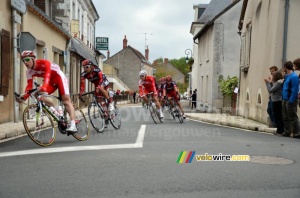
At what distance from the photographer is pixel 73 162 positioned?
5.64 m

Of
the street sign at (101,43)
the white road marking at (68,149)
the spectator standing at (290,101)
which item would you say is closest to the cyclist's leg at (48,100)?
the white road marking at (68,149)

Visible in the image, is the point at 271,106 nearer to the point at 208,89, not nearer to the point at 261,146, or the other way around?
the point at 261,146

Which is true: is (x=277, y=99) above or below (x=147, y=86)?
below

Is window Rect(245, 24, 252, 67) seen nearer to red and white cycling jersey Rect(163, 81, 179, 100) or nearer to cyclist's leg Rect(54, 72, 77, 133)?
red and white cycling jersey Rect(163, 81, 179, 100)

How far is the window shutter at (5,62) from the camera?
11898 millimetres

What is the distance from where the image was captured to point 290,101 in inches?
366

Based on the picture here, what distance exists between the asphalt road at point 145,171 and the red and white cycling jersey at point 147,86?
17.4ft

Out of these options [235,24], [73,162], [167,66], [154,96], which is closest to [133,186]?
[73,162]

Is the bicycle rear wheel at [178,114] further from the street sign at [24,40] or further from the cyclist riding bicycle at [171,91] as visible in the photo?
the street sign at [24,40]

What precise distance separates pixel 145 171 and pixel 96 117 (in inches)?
196

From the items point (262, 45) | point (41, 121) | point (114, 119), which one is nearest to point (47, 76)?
point (41, 121)

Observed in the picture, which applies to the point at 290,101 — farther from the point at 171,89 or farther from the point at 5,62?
the point at 5,62

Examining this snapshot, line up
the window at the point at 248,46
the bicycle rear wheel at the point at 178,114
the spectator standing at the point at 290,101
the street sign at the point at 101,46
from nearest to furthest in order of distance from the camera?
the spectator standing at the point at 290,101 < the bicycle rear wheel at the point at 178,114 < the window at the point at 248,46 < the street sign at the point at 101,46

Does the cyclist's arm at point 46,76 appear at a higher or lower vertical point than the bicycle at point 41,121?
higher
